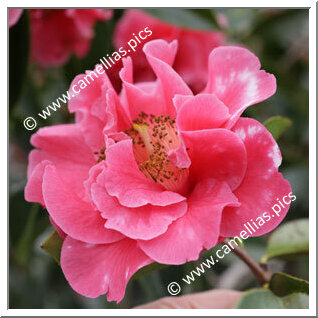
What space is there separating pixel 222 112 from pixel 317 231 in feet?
0.85

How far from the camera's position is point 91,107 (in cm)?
69

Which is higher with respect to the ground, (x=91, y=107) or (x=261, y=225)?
(x=91, y=107)

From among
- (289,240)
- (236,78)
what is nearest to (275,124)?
(236,78)

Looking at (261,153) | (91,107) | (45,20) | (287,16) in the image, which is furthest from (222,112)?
(287,16)

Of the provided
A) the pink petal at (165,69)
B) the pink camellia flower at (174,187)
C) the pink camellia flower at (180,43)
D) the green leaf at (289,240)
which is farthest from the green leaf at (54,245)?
the pink camellia flower at (180,43)

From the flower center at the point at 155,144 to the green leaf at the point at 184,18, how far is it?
32 cm

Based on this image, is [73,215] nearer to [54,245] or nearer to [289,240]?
[54,245]

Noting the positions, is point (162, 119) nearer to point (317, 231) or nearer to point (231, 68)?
point (231, 68)

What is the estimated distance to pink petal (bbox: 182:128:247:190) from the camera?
22.7 inches

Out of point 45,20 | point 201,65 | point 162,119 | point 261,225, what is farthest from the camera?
point 201,65

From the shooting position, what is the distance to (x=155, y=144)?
0.68 m

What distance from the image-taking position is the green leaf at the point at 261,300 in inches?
26.9
